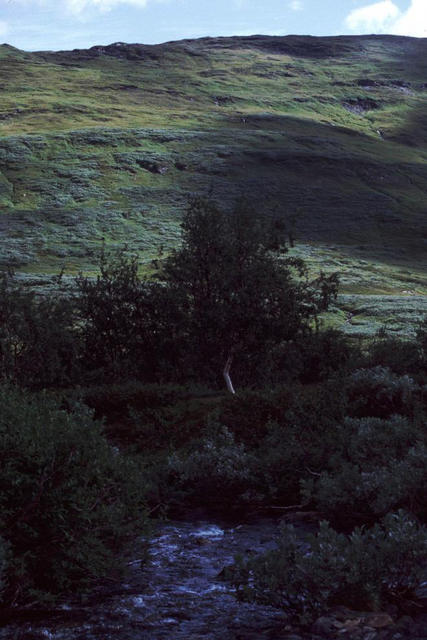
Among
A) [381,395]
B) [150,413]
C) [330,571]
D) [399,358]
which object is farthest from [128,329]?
[330,571]

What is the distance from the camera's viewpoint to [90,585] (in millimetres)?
11094

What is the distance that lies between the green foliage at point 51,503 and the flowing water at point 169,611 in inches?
18.3

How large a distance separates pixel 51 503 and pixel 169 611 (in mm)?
2283

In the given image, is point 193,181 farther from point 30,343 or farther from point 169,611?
point 169,611

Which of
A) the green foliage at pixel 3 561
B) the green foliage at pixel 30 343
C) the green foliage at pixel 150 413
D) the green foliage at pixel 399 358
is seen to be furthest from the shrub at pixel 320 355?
the green foliage at pixel 3 561

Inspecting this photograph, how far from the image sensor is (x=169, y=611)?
10.3 meters

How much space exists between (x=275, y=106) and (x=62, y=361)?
7087 inches

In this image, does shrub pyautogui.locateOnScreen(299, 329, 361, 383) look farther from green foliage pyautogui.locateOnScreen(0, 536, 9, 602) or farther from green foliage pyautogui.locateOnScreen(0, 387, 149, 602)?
green foliage pyautogui.locateOnScreen(0, 536, 9, 602)

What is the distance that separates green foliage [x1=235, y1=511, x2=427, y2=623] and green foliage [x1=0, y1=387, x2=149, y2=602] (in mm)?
2219

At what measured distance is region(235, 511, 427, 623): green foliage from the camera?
30.8ft

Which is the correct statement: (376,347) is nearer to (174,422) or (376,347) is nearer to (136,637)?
(174,422)

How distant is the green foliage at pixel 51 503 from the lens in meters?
9.83

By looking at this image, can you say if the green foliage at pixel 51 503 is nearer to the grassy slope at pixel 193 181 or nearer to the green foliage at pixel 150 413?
the green foliage at pixel 150 413

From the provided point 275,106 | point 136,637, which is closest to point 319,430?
point 136,637
